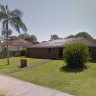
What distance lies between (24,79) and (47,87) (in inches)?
162

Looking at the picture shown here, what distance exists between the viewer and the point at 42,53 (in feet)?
133

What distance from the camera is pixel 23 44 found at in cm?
5528

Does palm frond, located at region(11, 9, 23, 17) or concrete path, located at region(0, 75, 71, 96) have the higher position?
palm frond, located at region(11, 9, 23, 17)

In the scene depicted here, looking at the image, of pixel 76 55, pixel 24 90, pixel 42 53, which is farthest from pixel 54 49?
pixel 24 90

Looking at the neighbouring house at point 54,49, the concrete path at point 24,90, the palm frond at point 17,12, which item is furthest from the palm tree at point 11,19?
the concrete path at point 24,90

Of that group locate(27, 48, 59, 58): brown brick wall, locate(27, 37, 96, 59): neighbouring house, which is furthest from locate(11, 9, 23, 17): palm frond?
locate(27, 48, 59, 58): brown brick wall

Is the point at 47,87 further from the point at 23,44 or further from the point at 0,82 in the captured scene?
the point at 23,44

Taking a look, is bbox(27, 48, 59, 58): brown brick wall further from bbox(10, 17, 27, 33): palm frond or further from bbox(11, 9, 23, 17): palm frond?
bbox(11, 9, 23, 17): palm frond

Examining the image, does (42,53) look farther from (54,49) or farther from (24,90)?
(24,90)

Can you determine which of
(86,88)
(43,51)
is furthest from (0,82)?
(43,51)

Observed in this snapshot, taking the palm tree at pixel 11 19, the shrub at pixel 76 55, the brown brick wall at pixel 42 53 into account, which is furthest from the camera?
the brown brick wall at pixel 42 53

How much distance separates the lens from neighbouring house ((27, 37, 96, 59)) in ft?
112

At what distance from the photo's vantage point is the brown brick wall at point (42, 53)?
37.3 meters

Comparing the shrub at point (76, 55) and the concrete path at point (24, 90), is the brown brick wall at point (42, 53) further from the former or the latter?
the concrete path at point (24, 90)
